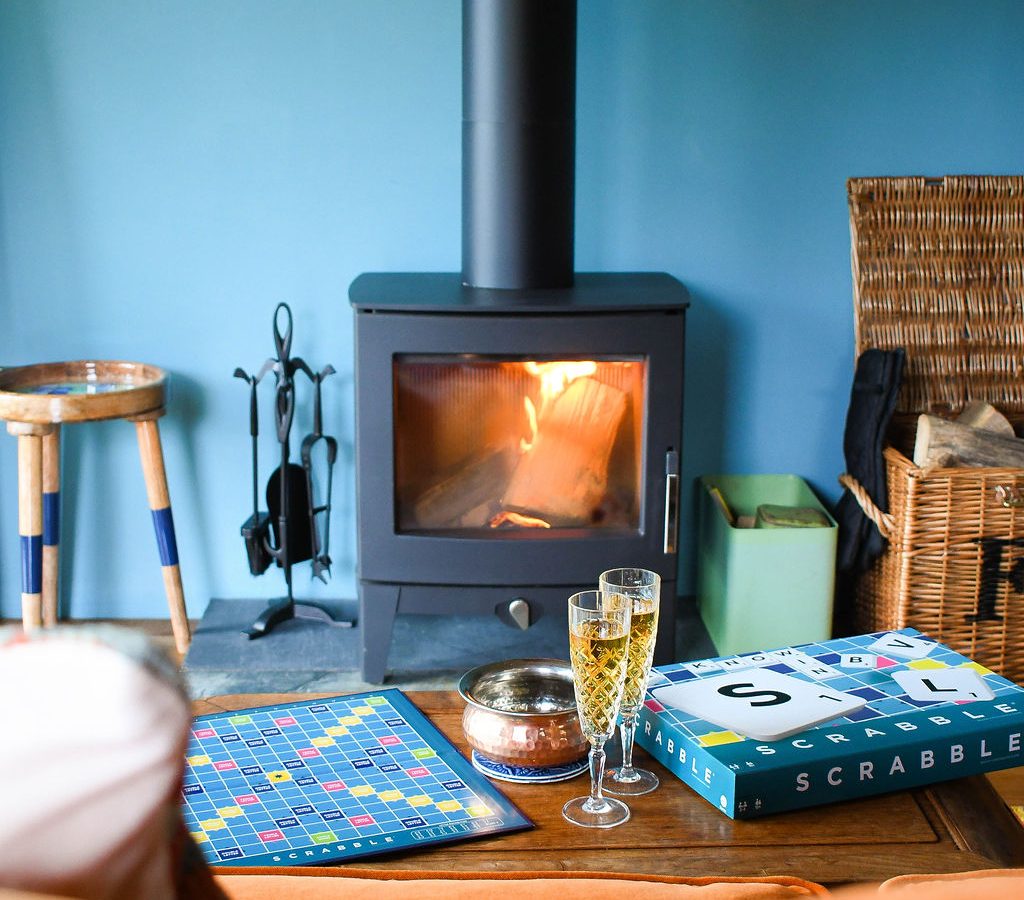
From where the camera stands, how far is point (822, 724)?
1232mm

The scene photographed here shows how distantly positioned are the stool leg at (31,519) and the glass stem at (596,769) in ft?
5.90

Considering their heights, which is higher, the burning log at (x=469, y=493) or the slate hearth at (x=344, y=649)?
the burning log at (x=469, y=493)

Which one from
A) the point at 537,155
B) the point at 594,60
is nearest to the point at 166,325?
the point at 537,155

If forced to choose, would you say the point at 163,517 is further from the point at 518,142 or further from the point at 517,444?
the point at 518,142

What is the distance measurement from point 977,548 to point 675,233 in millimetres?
984

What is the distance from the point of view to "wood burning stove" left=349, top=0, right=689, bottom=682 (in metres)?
2.41

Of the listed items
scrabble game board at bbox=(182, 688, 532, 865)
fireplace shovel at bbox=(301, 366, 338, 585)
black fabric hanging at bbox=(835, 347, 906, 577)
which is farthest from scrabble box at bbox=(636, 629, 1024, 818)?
fireplace shovel at bbox=(301, 366, 338, 585)

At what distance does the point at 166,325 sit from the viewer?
113 inches

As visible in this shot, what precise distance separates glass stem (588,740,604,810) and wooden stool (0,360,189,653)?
66.4 inches

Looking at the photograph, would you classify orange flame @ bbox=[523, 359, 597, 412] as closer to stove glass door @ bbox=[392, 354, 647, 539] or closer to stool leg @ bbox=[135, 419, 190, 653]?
stove glass door @ bbox=[392, 354, 647, 539]

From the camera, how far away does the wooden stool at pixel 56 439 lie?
8.23ft

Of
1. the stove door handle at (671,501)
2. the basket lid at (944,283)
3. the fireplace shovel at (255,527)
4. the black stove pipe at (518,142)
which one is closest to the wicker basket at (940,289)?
the basket lid at (944,283)

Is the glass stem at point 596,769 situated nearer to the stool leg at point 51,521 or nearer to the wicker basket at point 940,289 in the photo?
the wicker basket at point 940,289

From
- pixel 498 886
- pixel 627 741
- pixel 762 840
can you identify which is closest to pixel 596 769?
pixel 627 741
